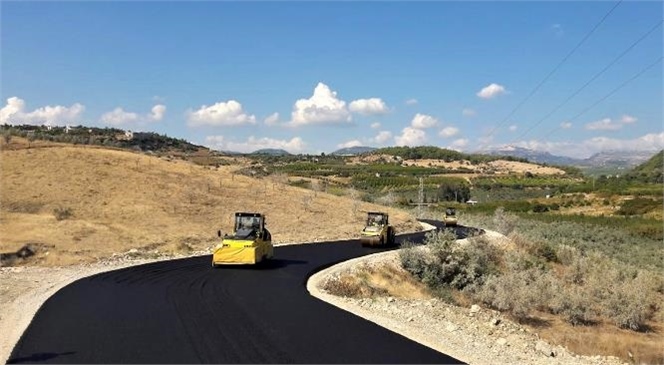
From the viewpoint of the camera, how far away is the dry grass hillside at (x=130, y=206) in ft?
109

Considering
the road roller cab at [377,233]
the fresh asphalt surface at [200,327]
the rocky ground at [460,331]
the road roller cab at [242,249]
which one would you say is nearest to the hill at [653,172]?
the road roller cab at [377,233]

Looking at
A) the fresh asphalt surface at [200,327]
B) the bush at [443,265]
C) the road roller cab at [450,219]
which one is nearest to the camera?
the fresh asphalt surface at [200,327]

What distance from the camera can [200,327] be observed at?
13.0 meters

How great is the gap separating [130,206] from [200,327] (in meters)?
37.2

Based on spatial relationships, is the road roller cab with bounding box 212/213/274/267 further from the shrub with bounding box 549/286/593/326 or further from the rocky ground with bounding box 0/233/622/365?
the shrub with bounding box 549/286/593/326

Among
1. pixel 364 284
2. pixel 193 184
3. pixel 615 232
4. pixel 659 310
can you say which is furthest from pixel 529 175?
pixel 364 284

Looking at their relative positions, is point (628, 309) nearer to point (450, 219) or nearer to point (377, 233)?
point (377, 233)

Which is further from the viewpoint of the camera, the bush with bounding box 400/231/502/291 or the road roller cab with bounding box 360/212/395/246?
the road roller cab with bounding box 360/212/395/246

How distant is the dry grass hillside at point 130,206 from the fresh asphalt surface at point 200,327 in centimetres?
Answer: 1099

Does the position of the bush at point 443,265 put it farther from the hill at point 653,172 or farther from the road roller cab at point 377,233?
the hill at point 653,172

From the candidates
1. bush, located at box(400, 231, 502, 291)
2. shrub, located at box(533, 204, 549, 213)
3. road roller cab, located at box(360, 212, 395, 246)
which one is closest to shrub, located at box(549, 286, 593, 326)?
bush, located at box(400, 231, 502, 291)

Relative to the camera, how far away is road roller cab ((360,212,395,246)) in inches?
1369

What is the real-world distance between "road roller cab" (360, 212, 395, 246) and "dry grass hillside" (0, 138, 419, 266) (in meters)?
5.45

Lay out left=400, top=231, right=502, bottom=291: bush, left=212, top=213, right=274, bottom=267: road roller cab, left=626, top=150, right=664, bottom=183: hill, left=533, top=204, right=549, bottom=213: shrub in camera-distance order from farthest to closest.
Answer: left=626, top=150, right=664, bottom=183: hill, left=533, top=204, right=549, bottom=213: shrub, left=400, top=231, right=502, bottom=291: bush, left=212, top=213, right=274, bottom=267: road roller cab
